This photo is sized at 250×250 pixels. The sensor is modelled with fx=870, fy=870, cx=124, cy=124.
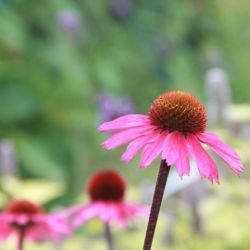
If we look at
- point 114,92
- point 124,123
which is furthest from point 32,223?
point 114,92

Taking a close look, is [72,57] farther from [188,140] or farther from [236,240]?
[188,140]

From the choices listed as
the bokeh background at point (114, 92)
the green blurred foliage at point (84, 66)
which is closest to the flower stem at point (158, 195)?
the bokeh background at point (114, 92)

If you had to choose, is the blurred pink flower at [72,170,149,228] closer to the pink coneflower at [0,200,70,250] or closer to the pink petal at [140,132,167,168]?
the pink coneflower at [0,200,70,250]

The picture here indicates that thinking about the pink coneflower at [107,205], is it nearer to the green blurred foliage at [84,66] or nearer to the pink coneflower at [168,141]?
the pink coneflower at [168,141]

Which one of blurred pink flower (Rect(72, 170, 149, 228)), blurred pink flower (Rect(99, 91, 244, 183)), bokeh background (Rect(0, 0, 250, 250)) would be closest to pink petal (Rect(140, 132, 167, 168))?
blurred pink flower (Rect(99, 91, 244, 183))

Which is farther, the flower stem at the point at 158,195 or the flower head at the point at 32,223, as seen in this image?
the flower head at the point at 32,223

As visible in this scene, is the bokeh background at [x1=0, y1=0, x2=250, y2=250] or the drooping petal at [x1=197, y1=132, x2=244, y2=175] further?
the bokeh background at [x1=0, y1=0, x2=250, y2=250]
